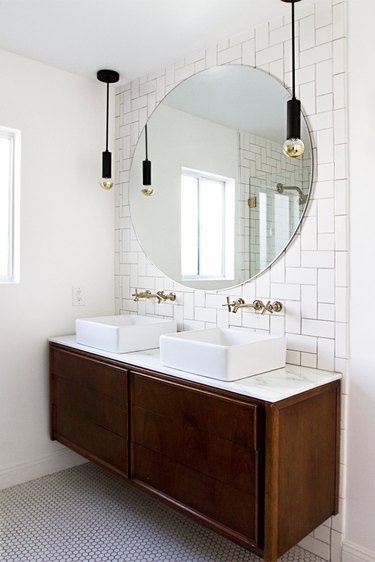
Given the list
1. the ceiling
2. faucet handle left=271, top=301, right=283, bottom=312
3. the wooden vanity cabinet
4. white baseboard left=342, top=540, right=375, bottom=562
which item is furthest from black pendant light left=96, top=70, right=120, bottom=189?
white baseboard left=342, top=540, right=375, bottom=562

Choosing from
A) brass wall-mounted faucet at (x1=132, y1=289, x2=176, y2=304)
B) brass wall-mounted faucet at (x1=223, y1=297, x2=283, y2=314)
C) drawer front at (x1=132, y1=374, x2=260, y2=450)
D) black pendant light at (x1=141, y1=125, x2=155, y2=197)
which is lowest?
drawer front at (x1=132, y1=374, x2=260, y2=450)

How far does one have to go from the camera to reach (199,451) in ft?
5.82

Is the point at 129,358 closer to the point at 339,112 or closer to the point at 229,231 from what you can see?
the point at 229,231

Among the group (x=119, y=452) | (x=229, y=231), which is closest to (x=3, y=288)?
(x=119, y=452)

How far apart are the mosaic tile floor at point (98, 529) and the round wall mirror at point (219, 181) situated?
3.83 ft

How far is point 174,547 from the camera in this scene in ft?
6.60

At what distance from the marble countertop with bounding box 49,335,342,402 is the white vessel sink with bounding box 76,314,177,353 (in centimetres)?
7

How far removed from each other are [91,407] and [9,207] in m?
1.20

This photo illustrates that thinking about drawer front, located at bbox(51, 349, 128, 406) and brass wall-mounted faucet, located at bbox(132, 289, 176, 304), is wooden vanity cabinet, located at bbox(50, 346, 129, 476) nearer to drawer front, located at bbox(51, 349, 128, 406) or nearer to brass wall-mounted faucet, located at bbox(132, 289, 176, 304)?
drawer front, located at bbox(51, 349, 128, 406)

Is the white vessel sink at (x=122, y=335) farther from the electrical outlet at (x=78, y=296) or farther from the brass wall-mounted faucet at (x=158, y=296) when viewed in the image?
the electrical outlet at (x=78, y=296)

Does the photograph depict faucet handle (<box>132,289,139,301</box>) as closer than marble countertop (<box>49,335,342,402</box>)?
No

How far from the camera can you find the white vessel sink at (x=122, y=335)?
222cm

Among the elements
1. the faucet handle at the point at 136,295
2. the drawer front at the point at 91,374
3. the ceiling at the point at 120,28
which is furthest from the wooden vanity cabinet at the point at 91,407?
the ceiling at the point at 120,28

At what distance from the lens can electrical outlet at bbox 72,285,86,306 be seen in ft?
9.10
